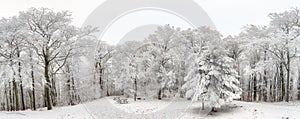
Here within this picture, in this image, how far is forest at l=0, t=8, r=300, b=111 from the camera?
21.7 meters

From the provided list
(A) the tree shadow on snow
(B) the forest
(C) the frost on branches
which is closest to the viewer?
(C) the frost on branches

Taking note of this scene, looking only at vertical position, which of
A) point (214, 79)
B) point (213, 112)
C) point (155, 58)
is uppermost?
point (155, 58)

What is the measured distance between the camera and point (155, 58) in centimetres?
3322

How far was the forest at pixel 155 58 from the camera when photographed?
21688 mm

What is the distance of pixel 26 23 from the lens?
22000 mm

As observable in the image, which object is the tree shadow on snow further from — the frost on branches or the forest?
the forest

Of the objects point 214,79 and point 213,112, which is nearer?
point 214,79

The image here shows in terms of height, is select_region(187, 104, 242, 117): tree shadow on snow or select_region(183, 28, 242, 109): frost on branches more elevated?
select_region(183, 28, 242, 109): frost on branches

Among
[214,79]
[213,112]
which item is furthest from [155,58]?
[213,112]

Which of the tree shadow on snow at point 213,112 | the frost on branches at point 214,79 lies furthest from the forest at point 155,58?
the tree shadow on snow at point 213,112

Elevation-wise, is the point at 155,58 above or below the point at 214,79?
above

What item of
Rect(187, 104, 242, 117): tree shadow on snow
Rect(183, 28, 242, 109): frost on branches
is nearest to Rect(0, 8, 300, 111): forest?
Rect(183, 28, 242, 109): frost on branches

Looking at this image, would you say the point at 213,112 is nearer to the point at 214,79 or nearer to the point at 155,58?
the point at 214,79

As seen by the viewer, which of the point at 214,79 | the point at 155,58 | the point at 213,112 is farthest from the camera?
the point at 155,58
